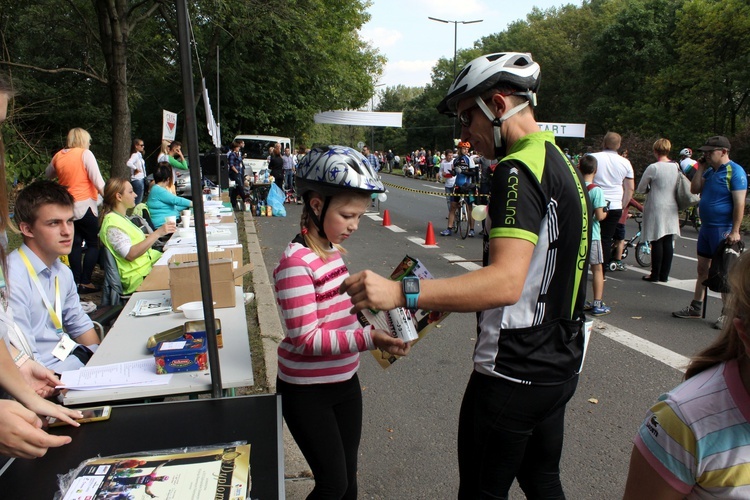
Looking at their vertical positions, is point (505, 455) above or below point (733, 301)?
A: below

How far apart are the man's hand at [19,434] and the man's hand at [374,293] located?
2.88 feet

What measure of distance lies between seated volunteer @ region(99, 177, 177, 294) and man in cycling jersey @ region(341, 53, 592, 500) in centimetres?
354

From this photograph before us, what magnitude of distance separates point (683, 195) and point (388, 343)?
6665mm

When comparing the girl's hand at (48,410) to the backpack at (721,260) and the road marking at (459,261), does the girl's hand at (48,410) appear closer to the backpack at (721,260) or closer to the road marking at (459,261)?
the backpack at (721,260)

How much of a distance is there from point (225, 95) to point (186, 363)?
26678mm

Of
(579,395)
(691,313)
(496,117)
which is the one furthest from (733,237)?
(496,117)

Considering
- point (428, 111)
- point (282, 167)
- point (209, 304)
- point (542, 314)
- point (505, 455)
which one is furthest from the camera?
point (428, 111)

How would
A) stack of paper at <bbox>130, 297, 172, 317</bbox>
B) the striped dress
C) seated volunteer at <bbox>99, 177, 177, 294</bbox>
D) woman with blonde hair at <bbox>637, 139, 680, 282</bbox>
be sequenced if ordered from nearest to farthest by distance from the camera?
the striped dress, stack of paper at <bbox>130, 297, 172, 317</bbox>, seated volunteer at <bbox>99, 177, 177, 294</bbox>, woman with blonde hair at <bbox>637, 139, 680, 282</bbox>

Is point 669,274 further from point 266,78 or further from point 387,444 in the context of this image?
point 266,78

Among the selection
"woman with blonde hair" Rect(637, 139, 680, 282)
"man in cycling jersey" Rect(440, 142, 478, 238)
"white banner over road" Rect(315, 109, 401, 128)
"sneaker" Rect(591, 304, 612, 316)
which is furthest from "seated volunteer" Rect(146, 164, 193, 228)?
"white banner over road" Rect(315, 109, 401, 128)

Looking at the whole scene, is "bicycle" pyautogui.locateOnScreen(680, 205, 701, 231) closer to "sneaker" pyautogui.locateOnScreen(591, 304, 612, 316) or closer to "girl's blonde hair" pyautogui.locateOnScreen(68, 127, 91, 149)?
"sneaker" pyautogui.locateOnScreen(591, 304, 612, 316)

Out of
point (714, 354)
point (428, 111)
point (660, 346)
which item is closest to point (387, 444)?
point (714, 354)

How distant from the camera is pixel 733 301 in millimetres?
1161

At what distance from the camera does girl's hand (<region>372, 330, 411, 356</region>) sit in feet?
5.99
